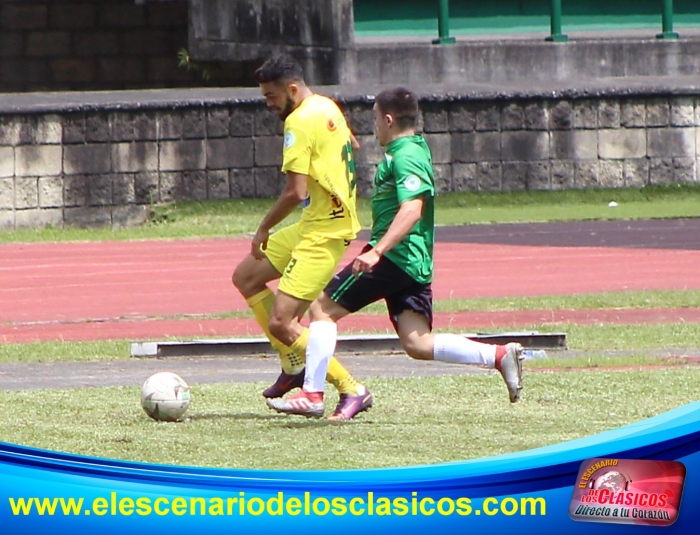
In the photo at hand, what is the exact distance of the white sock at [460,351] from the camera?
7363mm

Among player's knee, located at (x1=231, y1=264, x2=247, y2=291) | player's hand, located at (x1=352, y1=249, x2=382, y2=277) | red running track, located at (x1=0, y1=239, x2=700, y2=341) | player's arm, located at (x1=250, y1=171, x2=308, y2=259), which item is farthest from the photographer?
red running track, located at (x1=0, y1=239, x2=700, y2=341)

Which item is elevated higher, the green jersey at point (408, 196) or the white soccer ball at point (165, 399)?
the green jersey at point (408, 196)

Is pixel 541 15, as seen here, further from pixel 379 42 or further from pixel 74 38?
pixel 74 38

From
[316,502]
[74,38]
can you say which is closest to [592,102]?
[74,38]

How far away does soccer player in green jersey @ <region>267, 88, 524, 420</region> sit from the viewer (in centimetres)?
710

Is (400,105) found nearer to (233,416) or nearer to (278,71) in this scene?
(278,71)

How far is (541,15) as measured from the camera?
25734mm

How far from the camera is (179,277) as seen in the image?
14.7 metres

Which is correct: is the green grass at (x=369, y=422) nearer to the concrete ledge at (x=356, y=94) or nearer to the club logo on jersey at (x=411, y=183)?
the club logo on jersey at (x=411, y=183)

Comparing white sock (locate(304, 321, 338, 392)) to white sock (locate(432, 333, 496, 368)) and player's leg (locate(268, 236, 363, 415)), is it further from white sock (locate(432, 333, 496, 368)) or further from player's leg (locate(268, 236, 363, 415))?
white sock (locate(432, 333, 496, 368))

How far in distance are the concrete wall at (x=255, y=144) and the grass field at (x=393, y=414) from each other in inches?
344

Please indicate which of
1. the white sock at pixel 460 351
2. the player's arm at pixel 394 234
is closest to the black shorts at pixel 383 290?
the white sock at pixel 460 351


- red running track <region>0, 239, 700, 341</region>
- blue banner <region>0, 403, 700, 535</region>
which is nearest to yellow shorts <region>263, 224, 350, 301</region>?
red running track <region>0, 239, 700, 341</region>

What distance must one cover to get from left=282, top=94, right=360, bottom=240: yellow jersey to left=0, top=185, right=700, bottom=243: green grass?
1101 centimetres
